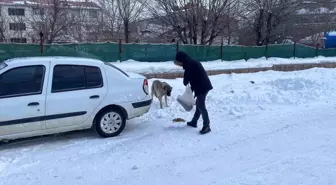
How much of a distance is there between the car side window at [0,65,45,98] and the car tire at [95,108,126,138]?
3.82 ft

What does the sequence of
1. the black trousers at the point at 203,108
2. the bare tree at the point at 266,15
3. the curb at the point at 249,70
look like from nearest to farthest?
1. the black trousers at the point at 203,108
2. the curb at the point at 249,70
3. the bare tree at the point at 266,15

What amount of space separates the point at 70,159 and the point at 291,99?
20.6 feet

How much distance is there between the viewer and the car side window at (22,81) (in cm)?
519

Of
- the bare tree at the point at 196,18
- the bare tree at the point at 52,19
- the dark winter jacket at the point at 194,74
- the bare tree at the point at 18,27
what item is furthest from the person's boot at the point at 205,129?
the bare tree at the point at 18,27

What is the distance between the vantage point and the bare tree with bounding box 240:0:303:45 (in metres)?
27.6

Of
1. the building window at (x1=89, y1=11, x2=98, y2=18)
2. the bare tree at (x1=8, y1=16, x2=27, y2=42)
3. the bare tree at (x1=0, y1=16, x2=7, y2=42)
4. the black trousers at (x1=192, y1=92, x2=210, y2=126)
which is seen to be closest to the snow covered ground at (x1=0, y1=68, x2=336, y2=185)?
the black trousers at (x1=192, y1=92, x2=210, y2=126)

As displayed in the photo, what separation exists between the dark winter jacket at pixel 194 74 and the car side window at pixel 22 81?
2.43 meters

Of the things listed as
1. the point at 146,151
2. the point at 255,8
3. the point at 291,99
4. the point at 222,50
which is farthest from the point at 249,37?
the point at 146,151

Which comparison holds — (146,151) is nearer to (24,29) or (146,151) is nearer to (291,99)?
(291,99)

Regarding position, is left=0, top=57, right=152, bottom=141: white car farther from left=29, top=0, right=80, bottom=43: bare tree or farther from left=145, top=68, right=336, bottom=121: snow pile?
left=29, top=0, right=80, bottom=43: bare tree

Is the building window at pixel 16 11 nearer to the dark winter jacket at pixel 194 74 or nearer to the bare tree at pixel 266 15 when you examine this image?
the bare tree at pixel 266 15

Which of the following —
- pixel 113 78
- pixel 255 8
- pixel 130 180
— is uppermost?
pixel 255 8

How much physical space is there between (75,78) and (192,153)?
2369 mm

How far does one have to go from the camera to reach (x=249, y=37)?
3059 cm
